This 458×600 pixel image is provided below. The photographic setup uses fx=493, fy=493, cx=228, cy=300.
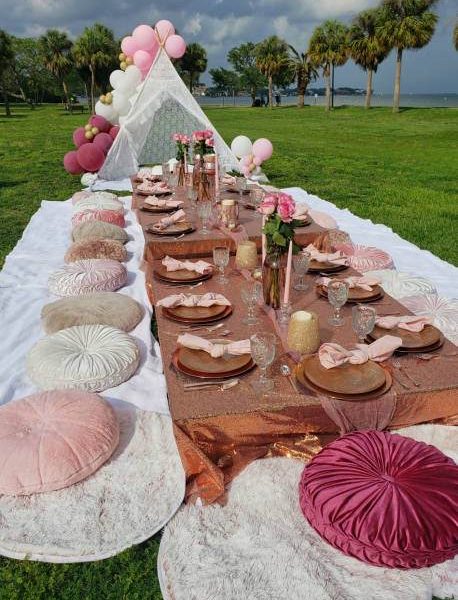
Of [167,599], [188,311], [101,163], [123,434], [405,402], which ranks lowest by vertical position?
[167,599]

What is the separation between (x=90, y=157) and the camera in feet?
37.8

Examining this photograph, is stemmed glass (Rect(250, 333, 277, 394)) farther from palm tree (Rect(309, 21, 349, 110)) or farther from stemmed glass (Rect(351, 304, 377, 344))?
palm tree (Rect(309, 21, 349, 110))

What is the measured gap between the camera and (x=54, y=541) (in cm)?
238

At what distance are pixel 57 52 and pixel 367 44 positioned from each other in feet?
86.1

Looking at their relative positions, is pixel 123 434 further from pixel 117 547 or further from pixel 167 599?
pixel 167 599

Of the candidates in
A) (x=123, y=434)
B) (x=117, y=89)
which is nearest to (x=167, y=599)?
(x=123, y=434)

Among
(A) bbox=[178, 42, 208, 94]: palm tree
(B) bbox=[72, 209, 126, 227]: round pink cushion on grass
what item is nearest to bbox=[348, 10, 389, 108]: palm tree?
(A) bbox=[178, 42, 208, 94]: palm tree

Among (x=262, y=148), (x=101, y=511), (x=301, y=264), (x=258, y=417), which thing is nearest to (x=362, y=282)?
(x=301, y=264)

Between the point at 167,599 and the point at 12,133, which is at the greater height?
the point at 12,133

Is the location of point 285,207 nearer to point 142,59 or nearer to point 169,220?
point 169,220

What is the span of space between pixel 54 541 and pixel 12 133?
78.0ft

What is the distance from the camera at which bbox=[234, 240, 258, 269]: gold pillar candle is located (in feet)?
13.3

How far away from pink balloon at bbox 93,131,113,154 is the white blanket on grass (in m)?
3.85

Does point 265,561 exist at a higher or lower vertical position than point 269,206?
lower
